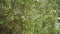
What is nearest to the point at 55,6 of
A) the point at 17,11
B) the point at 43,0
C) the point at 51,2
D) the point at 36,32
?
the point at 51,2

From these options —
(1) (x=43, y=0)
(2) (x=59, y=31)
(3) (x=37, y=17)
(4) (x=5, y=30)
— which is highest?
(1) (x=43, y=0)

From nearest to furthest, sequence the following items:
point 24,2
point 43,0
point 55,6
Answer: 1. point 24,2
2. point 43,0
3. point 55,6

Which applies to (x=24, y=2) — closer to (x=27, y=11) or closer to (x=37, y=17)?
(x=27, y=11)

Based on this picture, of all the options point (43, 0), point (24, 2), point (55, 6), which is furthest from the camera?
point (55, 6)

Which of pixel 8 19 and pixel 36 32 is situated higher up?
pixel 8 19

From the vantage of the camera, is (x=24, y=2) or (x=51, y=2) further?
(x=51, y=2)

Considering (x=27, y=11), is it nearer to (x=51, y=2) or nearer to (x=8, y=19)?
(x=8, y=19)

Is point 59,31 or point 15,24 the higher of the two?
point 15,24

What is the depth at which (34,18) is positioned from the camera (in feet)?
12.6

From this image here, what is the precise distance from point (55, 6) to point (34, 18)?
0.85 m

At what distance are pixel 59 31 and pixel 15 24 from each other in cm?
140

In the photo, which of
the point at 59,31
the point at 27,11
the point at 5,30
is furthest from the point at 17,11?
the point at 59,31

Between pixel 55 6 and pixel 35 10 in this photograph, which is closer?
pixel 35 10

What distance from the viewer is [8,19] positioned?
3727 mm
